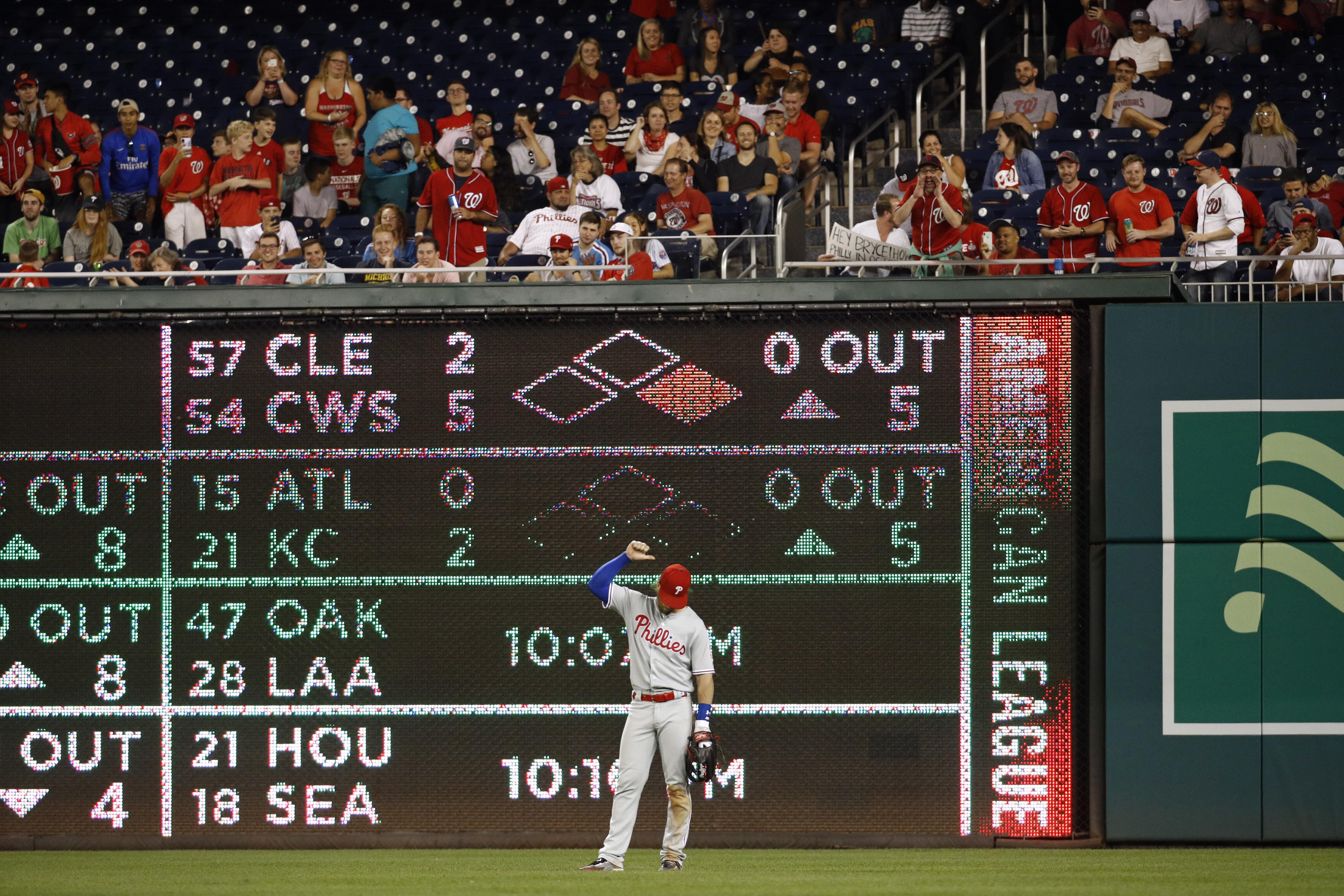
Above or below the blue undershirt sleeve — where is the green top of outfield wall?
above

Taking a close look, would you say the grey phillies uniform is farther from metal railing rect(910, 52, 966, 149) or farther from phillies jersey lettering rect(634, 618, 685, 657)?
metal railing rect(910, 52, 966, 149)

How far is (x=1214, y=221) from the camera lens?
40.7 ft

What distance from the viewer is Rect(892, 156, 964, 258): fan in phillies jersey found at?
1182 centimetres

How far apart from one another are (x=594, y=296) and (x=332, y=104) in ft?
24.1

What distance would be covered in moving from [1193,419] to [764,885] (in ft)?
12.2

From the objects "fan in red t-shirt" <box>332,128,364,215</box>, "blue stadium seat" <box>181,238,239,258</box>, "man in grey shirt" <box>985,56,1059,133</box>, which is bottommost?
"blue stadium seat" <box>181,238,239,258</box>

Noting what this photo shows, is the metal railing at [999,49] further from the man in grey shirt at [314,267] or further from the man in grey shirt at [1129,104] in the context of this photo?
the man in grey shirt at [314,267]

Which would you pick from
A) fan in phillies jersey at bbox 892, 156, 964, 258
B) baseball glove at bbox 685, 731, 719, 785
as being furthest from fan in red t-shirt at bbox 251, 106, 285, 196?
baseball glove at bbox 685, 731, 719, 785

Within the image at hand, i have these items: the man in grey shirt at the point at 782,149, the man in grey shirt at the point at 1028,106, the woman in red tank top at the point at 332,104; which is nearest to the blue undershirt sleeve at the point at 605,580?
the man in grey shirt at the point at 782,149

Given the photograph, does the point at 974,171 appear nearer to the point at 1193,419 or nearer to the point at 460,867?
the point at 1193,419

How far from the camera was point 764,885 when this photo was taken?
26.2ft

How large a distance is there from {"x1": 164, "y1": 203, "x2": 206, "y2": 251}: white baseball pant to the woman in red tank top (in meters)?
1.38

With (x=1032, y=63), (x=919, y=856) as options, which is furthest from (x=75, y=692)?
(x=1032, y=63)

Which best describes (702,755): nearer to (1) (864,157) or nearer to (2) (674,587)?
Result: (2) (674,587)
